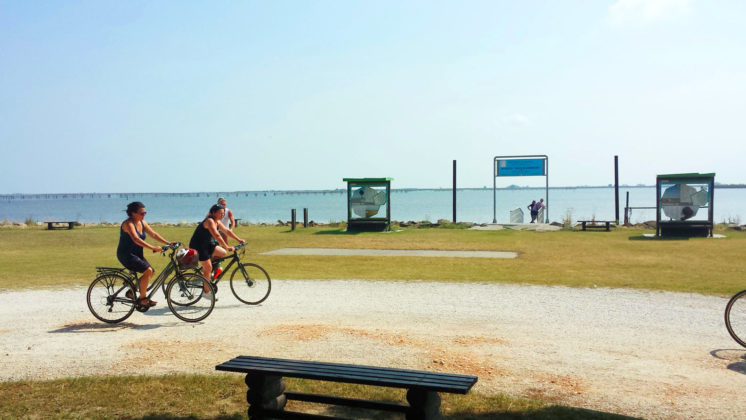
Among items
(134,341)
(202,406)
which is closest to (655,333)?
(202,406)

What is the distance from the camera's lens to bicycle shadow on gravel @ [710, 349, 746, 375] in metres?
6.22

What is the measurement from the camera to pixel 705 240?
2128 cm

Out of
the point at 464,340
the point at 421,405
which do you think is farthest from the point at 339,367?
the point at 464,340

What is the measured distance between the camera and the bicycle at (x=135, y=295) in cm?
848

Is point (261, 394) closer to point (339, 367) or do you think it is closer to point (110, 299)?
point (339, 367)

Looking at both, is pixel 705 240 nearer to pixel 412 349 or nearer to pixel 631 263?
pixel 631 263

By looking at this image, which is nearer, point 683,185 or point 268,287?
point 268,287

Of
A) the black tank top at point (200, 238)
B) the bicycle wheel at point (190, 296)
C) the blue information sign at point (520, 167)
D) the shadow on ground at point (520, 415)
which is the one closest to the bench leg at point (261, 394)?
the shadow on ground at point (520, 415)

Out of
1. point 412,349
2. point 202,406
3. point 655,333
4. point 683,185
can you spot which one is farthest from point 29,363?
point 683,185

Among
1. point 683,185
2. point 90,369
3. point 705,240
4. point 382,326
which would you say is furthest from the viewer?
point 683,185

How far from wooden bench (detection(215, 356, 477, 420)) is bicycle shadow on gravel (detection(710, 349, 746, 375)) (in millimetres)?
3504

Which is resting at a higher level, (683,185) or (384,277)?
(683,185)

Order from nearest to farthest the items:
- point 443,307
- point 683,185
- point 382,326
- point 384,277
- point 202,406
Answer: point 202,406 < point 382,326 < point 443,307 < point 384,277 < point 683,185

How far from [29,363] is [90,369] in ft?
2.57
